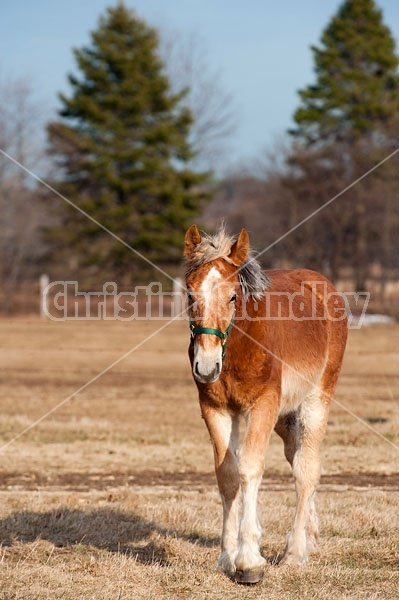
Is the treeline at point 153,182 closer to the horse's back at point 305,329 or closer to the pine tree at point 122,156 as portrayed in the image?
the pine tree at point 122,156

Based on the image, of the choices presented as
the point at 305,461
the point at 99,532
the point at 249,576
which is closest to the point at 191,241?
the point at 305,461

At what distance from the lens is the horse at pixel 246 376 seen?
16.3 feet

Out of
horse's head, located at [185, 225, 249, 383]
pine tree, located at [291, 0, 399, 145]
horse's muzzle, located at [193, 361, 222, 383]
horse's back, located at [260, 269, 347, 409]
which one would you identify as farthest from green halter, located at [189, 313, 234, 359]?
pine tree, located at [291, 0, 399, 145]

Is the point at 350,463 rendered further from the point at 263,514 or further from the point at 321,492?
the point at 263,514

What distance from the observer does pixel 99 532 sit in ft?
20.2

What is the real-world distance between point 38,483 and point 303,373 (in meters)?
3.53

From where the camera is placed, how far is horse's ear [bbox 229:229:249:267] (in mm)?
5297

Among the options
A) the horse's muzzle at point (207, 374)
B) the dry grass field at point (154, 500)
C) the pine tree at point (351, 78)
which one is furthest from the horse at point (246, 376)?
the pine tree at point (351, 78)

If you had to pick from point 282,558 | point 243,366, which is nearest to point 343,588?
point 282,558

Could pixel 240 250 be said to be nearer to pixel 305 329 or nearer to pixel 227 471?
pixel 305 329

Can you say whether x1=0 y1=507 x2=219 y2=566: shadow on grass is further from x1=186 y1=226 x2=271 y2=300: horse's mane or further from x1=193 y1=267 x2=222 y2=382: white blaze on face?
x1=186 y1=226 x2=271 y2=300: horse's mane

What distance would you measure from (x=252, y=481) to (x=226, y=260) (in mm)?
1471

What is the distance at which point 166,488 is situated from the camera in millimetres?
7961

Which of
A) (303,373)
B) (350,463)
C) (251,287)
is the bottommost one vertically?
(350,463)
